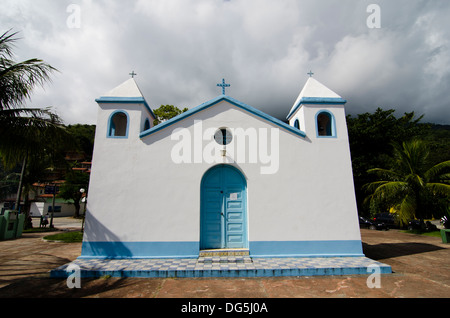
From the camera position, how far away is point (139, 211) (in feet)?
24.2

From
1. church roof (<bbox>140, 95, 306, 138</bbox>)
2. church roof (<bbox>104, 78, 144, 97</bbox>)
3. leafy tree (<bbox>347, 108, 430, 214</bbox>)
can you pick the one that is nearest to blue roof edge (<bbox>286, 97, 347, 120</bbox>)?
church roof (<bbox>140, 95, 306, 138</bbox>)

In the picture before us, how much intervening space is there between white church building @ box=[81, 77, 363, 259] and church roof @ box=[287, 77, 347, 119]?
0.24 m

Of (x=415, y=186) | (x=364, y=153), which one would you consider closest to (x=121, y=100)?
(x=415, y=186)

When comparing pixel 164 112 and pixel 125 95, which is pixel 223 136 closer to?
pixel 125 95

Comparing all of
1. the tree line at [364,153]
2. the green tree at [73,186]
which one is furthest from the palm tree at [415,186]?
the green tree at [73,186]

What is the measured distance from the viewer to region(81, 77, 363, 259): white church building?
7293 mm

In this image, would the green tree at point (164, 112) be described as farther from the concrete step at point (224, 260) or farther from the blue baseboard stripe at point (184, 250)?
the concrete step at point (224, 260)

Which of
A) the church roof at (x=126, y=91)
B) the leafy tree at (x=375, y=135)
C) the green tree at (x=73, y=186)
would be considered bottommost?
the green tree at (x=73, y=186)

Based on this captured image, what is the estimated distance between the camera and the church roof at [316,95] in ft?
27.5

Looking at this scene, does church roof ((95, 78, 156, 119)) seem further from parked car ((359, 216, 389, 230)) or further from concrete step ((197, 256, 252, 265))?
parked car ((359, 216, 389, 230))

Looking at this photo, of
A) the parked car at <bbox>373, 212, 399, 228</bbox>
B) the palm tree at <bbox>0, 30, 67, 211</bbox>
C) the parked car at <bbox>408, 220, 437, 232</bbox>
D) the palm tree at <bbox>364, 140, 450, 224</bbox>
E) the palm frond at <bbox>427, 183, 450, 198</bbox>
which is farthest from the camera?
the parked car at <bbox>373, 212, 399, 228</bbox>

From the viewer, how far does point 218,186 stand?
7.86 meters

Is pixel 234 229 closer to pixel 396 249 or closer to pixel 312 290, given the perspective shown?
pixel 312 290

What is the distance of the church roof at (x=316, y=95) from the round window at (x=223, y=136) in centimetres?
284
